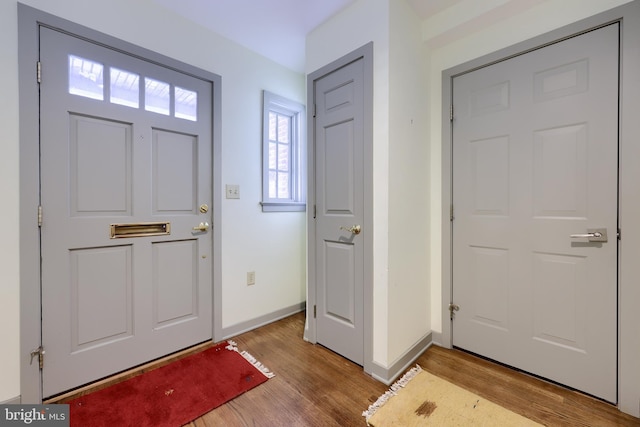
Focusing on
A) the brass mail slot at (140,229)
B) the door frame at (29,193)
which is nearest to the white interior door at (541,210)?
the brass mail slot at (140,229)

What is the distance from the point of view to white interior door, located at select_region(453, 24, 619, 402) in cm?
150

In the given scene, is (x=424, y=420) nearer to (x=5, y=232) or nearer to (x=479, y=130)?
(x=479, y=130)

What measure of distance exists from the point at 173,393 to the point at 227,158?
165cm

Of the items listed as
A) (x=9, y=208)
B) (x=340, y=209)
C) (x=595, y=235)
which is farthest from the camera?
(x=340, y=209)

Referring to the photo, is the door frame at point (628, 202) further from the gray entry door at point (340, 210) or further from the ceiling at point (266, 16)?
the gray entry door at point (340, 210)

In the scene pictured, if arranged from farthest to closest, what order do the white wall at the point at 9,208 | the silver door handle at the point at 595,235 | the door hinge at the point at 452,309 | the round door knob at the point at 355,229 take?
the door hinge at the point at 452,309, the round door knob at the point at 355,229, the silver door handle at the point at 595,235, the white wall at the point at 9,208

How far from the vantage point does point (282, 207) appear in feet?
8.72

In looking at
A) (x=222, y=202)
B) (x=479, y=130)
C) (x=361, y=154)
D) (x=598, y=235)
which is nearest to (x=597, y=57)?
(x=479, y=130)

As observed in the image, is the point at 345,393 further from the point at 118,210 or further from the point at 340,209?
the point at 118,210

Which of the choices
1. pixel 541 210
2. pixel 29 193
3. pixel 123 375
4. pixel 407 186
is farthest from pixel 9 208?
pixel 541 210

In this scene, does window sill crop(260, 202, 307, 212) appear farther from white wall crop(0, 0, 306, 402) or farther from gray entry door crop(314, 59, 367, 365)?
gray entry door crop(314, 59, 367, 365)

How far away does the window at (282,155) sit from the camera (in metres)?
2.51

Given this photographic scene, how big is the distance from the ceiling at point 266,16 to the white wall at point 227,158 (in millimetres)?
95

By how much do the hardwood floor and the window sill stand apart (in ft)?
3.84
